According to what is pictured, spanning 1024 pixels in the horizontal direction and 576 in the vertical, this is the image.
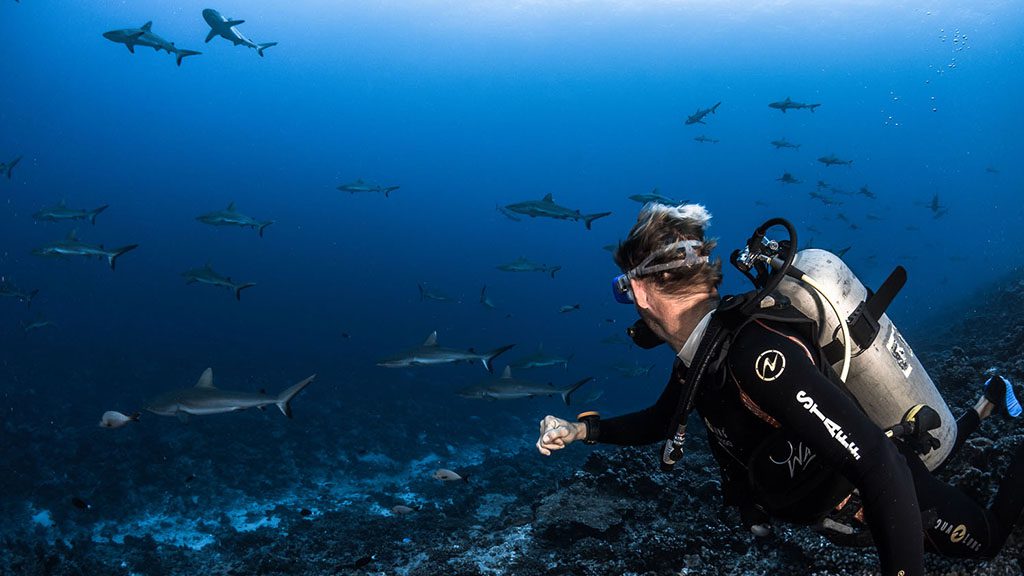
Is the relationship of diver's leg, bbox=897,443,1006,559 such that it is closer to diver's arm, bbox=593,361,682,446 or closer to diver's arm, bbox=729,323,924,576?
diver's arm, bbox=729,323,924,576

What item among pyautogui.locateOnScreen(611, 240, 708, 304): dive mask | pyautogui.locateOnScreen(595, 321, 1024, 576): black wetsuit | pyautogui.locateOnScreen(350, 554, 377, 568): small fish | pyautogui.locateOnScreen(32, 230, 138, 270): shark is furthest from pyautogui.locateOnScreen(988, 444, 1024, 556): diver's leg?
pyautogui.locateOnScreen(32, 230, 138, 270): shark

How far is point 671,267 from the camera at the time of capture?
2498 millimetres

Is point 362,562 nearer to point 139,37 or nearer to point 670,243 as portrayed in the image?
point 670,243

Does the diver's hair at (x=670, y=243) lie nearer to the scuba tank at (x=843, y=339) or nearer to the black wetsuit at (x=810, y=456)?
Answer: the scuba tank at (x=843, y=339)

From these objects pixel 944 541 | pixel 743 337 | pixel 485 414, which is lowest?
pixel 485 414

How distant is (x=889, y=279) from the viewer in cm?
251

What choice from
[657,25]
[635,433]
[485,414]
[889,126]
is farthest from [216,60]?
[889,126]

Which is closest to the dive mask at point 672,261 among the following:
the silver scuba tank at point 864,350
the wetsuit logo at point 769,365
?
the silver scuba tank at point 864,350

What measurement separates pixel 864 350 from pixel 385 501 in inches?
A: 425

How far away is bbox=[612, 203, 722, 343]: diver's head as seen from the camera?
2531 millimetres

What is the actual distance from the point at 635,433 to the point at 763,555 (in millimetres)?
2300

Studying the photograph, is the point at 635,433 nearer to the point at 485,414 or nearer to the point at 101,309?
the point at 485,414

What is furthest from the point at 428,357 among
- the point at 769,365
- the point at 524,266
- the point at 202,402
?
the point at 769,365

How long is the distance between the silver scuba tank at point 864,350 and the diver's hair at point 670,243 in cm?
35
